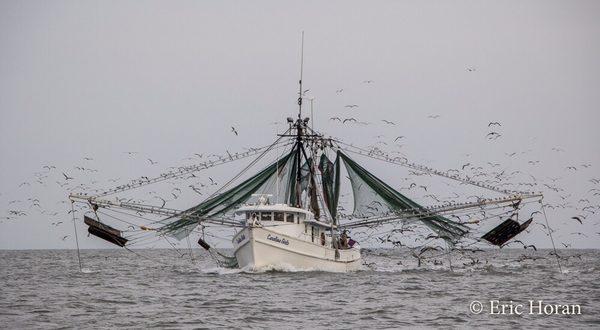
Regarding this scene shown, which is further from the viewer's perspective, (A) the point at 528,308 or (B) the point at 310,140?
(B) the point at 310,140

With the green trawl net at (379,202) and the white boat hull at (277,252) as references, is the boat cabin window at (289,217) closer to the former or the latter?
the white boat hull at (277,252)

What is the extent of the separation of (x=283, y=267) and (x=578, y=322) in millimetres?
16953

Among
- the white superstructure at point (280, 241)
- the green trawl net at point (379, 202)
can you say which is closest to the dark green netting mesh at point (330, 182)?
the green trawl net at point (379, 202)

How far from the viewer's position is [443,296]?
3372 cm

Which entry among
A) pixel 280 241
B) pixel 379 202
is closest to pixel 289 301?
pixel 280 241

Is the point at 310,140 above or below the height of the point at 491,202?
above

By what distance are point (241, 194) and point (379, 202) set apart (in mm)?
7193

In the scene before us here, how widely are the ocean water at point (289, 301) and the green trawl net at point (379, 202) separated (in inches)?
122

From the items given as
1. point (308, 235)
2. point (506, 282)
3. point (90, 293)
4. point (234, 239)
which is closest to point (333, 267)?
point (308, 235)

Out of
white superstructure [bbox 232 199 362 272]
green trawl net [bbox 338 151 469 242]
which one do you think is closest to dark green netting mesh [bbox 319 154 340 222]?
green trawl net [bbox 338 151 469 242]

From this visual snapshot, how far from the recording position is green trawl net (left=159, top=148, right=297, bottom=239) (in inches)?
1693

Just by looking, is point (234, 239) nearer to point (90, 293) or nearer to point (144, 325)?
point (90, 293)

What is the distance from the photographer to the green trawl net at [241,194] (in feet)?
141

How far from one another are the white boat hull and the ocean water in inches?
19.1
